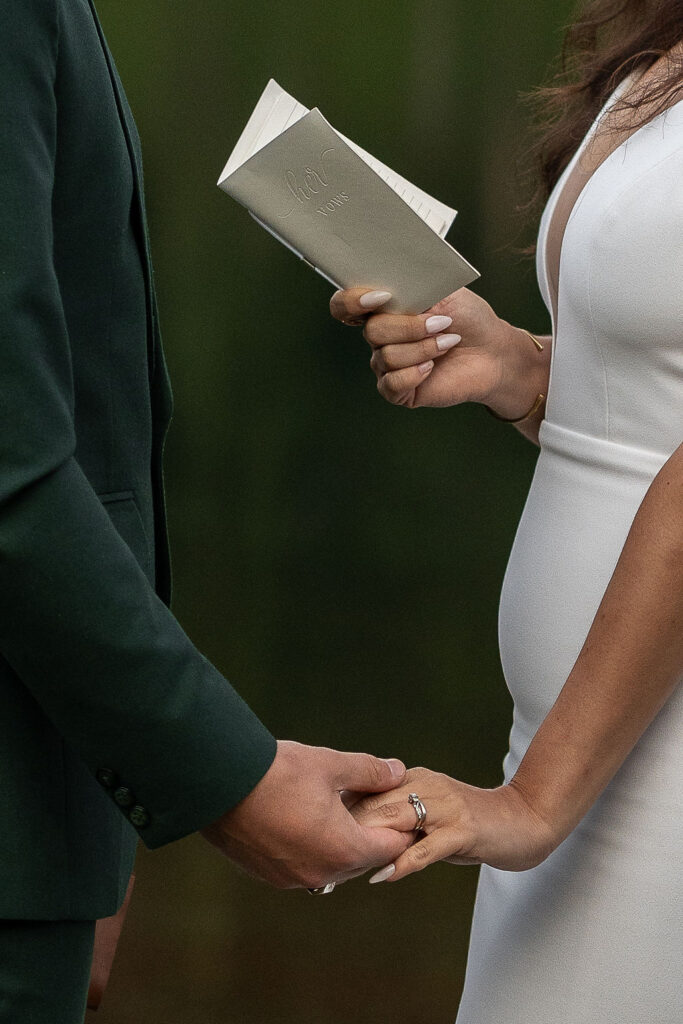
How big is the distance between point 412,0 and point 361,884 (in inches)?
60.9

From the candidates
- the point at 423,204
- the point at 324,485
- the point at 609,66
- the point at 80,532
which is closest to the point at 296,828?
the point at 80,532

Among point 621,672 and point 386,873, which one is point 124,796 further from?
point 621,672

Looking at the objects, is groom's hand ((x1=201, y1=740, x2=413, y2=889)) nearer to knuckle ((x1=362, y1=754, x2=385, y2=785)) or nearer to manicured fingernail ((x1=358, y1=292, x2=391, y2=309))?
knuckle ((x1=362, y1=754, x2=385, y2=785))

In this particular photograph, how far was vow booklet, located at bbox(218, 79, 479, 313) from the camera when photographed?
811mm

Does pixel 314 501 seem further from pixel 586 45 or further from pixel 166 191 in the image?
pixel 586 45

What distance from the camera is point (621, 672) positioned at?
0.82 m

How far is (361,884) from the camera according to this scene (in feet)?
7.13

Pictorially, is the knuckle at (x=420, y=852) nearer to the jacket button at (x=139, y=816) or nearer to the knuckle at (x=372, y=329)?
the jacket button at (x=139, y=816)

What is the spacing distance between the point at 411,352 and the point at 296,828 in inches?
18.9

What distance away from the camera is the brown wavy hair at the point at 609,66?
959 millimetres

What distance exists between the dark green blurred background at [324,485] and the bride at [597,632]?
938mm

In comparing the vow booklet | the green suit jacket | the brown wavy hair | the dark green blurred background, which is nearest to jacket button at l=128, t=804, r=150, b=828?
the green suit jacket

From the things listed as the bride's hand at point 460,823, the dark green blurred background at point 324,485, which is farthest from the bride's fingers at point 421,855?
the dark green blurred background at point 324,485

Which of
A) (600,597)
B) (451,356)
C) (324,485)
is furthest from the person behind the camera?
(324,485)
